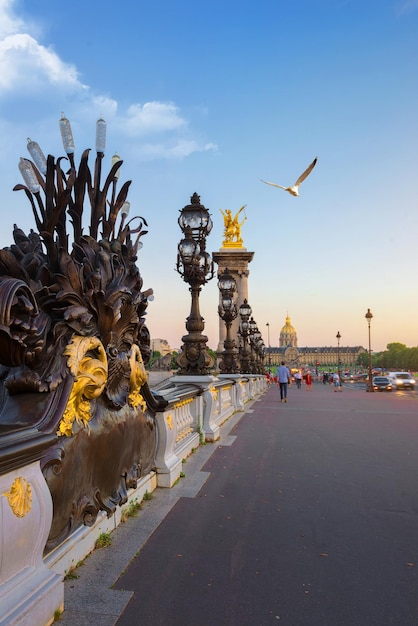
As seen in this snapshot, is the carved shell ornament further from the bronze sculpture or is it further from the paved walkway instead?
the paved walkway

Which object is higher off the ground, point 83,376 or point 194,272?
point 194,272

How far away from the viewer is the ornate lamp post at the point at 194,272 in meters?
9.05

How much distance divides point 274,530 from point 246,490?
1425 mm

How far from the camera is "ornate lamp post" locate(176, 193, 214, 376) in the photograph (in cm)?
905

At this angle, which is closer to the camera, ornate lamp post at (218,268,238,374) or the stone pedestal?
ornate lamp post at (218,268,238,374)

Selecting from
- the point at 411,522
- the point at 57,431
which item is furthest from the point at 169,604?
the point at 411,522

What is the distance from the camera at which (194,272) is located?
9.09 metres

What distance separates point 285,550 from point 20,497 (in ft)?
8.08

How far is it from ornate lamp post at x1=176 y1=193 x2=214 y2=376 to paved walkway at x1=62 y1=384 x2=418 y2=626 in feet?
6.67

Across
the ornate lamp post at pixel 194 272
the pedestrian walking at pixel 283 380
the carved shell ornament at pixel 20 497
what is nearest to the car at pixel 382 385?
the pedestrian walking at pixel 283 380

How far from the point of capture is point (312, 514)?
5121mm

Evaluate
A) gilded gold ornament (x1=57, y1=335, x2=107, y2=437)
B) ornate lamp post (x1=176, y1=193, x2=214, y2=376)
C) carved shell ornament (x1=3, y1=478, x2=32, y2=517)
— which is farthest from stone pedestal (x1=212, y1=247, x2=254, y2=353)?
carved shell ornament (x1=3, y1=478, x2=32, y2=517)

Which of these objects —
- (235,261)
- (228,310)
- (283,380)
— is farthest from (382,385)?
(228,310)

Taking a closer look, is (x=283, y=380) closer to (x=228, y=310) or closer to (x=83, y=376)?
(x=228, y=310)
